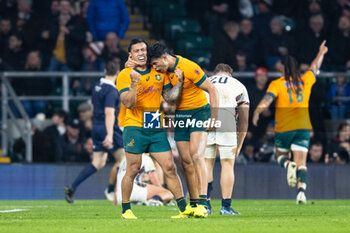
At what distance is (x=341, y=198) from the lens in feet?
57.3

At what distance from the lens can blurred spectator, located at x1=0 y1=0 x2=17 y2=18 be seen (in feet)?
68.7

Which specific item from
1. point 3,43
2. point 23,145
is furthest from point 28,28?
point 23,145

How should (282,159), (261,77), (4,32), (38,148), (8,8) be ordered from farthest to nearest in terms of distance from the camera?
(8,8) < (4,32) < (261,77) < (38,148) < (282,159)

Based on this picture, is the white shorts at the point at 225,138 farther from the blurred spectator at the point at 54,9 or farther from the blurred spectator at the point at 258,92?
the blurred spectator at the point at 54,9

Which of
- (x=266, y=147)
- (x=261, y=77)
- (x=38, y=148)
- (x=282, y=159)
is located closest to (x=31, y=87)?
(x=38, y=148)

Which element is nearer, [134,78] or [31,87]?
[134,78]

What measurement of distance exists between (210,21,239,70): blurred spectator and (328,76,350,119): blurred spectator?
86.7 inches

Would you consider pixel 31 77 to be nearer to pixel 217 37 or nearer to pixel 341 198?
pixel 217 37

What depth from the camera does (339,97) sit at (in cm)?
1856

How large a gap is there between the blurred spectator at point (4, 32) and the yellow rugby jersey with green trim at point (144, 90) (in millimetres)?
10229

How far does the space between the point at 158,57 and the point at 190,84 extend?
60 cm

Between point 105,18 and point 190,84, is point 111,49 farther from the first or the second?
point 190,84

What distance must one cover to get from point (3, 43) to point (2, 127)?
121 inches

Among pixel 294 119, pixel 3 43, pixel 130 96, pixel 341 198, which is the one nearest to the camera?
pixel 130 96
